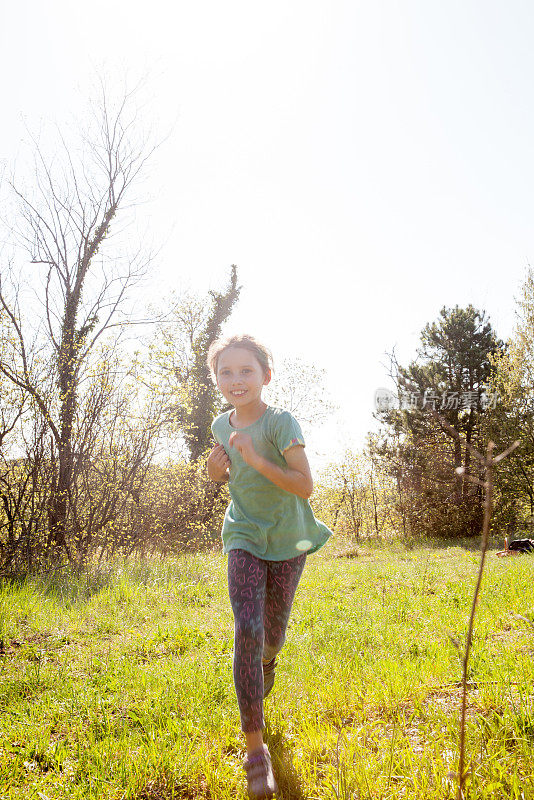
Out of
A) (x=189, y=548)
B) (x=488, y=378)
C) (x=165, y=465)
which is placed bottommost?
(x=189, y=548)

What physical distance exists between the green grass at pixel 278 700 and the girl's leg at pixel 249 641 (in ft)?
0.87

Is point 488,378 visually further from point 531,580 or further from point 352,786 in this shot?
point 352,786

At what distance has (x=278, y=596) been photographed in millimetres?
2379

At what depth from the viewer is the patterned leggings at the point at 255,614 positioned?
2.01 meters

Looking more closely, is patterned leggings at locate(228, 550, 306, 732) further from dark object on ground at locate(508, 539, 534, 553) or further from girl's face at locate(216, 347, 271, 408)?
dark object on ground at locate(508, 539, 534, 553)

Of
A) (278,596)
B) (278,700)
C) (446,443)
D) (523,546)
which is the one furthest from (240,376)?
(446,443)

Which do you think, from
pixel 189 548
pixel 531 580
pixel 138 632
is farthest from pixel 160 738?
pixel 189 548

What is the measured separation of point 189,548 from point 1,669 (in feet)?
21.7

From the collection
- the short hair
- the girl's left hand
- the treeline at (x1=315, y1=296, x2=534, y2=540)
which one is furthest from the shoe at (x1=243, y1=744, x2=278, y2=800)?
the treeline at (x1=315, y1=296, x2=534, y2=540)

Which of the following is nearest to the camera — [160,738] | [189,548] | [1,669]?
[160,738]

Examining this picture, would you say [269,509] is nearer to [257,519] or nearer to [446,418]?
[257,519]

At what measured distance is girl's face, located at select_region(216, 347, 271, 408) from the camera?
250 centimetres

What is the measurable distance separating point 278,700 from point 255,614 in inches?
38.8

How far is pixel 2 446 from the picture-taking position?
631cm
